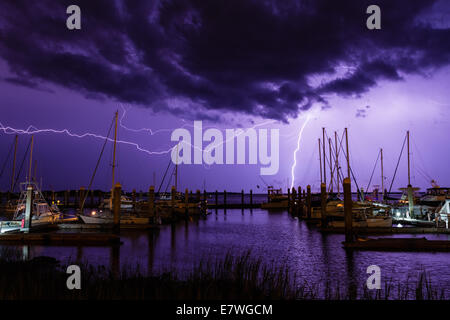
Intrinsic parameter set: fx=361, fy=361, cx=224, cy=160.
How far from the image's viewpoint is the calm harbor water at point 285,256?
48.3 feet

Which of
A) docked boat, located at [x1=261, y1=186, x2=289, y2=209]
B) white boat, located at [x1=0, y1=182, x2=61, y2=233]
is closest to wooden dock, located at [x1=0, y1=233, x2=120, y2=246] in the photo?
white boat, located at [x1=0, y1=182, x2=61, y2=233]

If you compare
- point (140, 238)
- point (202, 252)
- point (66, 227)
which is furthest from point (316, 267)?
point (66, 227)

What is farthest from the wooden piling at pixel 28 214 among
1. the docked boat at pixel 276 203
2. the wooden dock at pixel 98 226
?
the docked boat at pixel 276 203

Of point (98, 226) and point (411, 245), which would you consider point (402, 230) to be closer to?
point (411, 245)

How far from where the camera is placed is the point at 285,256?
64.7 ft

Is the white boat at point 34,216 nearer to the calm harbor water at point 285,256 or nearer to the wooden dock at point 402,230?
the calm harbor water at point 285,256

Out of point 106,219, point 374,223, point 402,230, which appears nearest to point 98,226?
point 106,219

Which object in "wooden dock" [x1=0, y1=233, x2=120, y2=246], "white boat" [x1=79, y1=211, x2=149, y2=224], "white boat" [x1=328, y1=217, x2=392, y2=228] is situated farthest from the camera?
"white boat" [x1=79, y1=211, x2=149, y2=224]

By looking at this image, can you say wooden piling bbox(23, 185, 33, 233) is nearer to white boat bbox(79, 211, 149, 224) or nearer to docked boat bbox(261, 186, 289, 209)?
white boat bbox(79, 211, 149, 224)

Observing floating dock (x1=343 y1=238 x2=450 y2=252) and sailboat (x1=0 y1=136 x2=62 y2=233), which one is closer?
floating dock (x1=343 y1=238 x2=450 y2=252)

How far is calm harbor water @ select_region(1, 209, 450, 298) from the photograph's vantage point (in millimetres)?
14727

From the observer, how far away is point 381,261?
56.9ft
